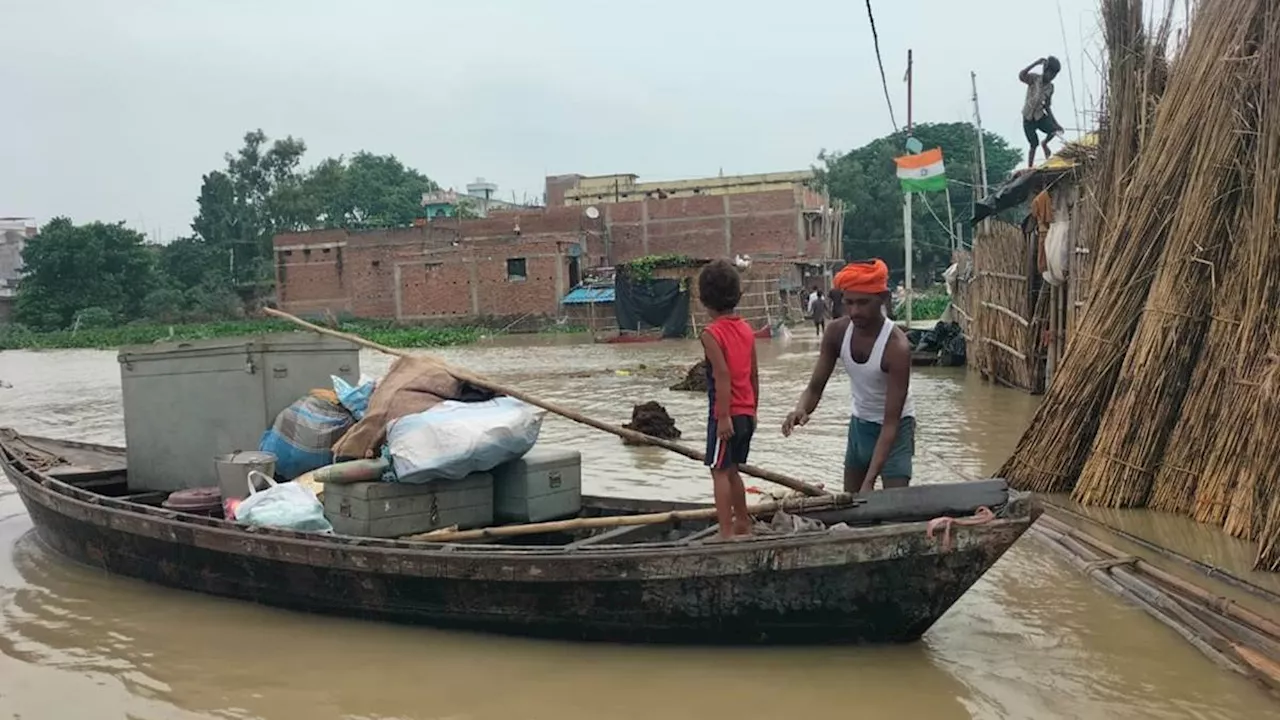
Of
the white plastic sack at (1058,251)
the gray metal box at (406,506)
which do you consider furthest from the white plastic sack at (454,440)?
the white plastic sack at (1058,251)

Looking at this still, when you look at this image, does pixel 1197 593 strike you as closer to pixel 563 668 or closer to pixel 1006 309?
pixel 563 668

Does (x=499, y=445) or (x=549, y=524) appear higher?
(x=499, y=445)

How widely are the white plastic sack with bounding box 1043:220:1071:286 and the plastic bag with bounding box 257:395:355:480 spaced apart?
6971 mm

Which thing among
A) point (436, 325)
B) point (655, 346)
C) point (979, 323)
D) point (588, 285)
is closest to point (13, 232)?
point (436, 325)

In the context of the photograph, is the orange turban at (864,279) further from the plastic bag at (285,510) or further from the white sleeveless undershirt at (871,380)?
the plastic bag at (285,510)

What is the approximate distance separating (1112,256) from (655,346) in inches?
822

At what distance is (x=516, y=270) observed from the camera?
3759 cm

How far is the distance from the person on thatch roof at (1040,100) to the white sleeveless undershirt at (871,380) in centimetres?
673

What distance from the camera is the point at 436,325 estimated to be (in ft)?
127

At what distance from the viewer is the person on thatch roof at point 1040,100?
985 centimetres

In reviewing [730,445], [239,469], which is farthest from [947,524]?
[239,469]

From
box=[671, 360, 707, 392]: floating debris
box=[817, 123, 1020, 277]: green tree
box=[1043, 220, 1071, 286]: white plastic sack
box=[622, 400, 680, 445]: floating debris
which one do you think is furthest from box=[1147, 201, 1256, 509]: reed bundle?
box=[817, 123, 1020, 277]: green tree

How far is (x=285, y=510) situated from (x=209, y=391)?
1.47 metres

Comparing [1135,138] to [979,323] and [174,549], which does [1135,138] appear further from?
[979,323]
